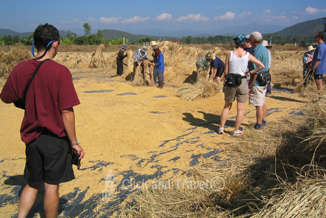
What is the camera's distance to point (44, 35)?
184 cm

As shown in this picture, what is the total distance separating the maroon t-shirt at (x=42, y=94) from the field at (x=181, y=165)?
0.96 metres

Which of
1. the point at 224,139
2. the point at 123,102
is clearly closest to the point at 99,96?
the point at 123,102

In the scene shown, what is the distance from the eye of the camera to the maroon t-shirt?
5.86 ft

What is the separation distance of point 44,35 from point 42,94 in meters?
0.46

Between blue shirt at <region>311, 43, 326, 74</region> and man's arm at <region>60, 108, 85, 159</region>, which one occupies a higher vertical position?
blue shirt at <region>311, 43, 326, 74</region>

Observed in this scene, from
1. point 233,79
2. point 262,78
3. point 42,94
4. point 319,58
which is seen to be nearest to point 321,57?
point 319,58

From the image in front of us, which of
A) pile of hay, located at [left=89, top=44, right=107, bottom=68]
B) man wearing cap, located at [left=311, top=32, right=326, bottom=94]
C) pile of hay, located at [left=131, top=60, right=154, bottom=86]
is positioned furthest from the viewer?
pile of hay, located at [left=89, top=44, right=107, bottom=68]

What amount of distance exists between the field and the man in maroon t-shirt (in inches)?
22.8

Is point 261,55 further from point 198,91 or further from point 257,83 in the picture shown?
point 198,91

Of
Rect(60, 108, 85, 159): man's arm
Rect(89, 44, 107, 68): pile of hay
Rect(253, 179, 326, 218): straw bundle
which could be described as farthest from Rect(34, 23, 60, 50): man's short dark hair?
Rect(89, 44, 107, 68): pile of hay

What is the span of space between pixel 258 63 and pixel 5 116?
16.8 ft

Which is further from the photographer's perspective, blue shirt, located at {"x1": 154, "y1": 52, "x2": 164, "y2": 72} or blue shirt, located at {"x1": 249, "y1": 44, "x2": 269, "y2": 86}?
blue shirt, located at {"x1": 154, "y1": 52, "x2": 164, "y2": 72}

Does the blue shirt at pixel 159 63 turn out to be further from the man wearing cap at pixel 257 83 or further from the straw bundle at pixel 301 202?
the straw bundle at pixel 301 202

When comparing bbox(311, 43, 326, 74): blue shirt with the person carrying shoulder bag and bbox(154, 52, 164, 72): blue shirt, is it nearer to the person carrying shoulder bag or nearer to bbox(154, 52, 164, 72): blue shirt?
the person carrying shoulder bag
